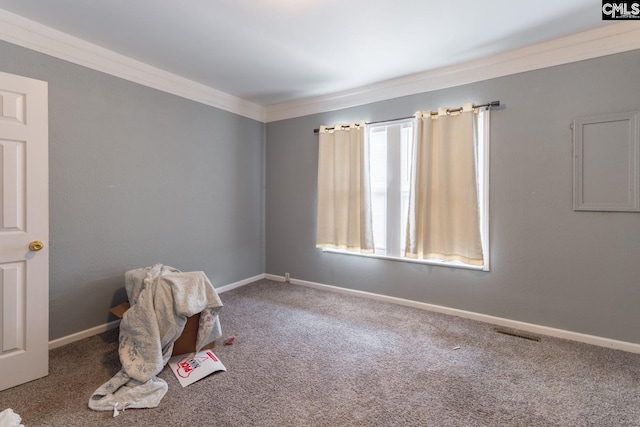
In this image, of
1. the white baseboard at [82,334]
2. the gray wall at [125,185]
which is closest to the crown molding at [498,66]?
the gray wall at [125,185]

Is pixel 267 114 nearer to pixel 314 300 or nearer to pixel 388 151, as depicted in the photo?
pixel 388 151

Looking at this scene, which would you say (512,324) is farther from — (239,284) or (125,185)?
(125,185)

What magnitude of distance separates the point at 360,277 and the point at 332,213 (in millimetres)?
878

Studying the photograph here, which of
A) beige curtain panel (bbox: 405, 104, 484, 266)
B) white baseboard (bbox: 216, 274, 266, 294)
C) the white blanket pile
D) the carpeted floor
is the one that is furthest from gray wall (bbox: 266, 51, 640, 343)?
the white blanket pile

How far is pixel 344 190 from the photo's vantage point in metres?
3.70

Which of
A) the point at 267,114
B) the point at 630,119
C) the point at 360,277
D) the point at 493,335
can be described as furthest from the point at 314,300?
the point at 630,119

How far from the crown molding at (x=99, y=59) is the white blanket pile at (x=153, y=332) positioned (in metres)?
1.95

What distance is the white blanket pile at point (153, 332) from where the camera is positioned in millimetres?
1786

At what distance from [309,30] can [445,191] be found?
1966 millimetres

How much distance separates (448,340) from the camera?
101 inches

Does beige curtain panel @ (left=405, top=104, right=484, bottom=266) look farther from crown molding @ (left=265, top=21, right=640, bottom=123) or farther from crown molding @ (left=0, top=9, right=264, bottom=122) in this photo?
crown molding @ (left=0, top=9, right=264, bottom=122)

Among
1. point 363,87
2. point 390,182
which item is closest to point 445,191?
point 390,182

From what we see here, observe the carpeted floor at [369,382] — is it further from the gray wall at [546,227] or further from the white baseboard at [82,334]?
the gray wall at [546,227]

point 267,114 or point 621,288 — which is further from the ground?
point 267,114
